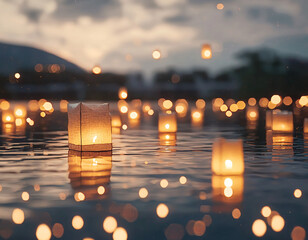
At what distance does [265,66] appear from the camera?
218ft

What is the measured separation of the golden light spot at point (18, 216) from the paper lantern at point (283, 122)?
12.4 meters

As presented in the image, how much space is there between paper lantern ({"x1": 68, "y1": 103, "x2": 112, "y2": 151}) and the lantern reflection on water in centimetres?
20

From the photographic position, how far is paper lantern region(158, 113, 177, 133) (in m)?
17.0

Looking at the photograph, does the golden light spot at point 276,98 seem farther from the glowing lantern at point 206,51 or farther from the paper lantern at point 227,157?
the paper lantern at point 227,157

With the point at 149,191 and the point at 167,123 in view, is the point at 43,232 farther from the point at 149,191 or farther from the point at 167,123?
the point at 167,123

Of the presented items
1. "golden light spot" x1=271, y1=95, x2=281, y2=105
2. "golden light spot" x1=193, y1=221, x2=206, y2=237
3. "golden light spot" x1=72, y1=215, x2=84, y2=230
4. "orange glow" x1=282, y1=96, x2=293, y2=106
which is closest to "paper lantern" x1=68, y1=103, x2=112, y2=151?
"golden light spot" x1=72, y1=215, x2=84, y2=230

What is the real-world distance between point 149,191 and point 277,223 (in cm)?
211

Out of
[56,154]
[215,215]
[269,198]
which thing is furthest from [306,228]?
[56,154]

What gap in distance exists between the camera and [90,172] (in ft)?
28.3

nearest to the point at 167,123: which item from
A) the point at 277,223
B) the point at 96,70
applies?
the point at 96,70

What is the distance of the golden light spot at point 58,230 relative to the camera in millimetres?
4869

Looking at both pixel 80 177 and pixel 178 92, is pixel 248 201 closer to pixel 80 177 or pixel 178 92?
pixel 80 177

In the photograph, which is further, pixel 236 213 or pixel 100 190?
pixel 100 190

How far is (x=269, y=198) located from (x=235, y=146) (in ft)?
4.70
